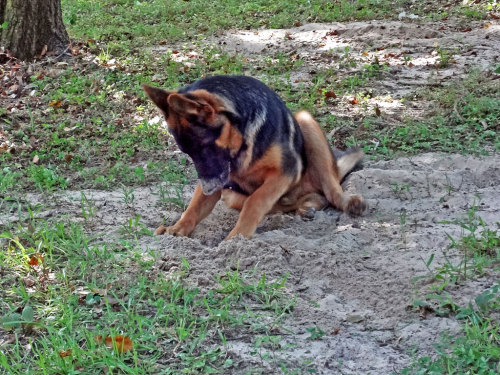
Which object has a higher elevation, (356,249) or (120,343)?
(120,343)

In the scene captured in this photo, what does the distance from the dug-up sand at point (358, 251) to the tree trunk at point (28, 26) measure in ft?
15.4

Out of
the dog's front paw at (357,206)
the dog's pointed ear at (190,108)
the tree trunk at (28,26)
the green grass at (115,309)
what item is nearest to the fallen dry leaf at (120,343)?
the green grass at (115,309)

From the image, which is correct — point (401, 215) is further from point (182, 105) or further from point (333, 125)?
point (333, 125)

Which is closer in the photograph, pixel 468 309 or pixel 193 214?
pixel 468 309

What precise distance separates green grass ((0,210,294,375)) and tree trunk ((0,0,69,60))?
5.87 m

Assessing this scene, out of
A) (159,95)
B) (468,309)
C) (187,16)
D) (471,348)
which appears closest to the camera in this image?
(471,348)

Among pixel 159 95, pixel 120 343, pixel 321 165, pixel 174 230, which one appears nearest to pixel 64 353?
pixel 120 343

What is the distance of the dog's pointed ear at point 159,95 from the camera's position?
452 centimetres

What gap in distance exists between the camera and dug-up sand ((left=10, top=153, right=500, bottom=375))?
346 centimetres

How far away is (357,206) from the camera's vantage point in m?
5.39

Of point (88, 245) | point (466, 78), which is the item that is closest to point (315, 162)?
point (88, 245)

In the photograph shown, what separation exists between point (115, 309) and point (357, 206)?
2.45 metres

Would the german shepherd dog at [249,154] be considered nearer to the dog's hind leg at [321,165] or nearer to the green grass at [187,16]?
the dog's hind leg at [321,165]

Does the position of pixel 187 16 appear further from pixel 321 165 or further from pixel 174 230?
pixel 174 230
